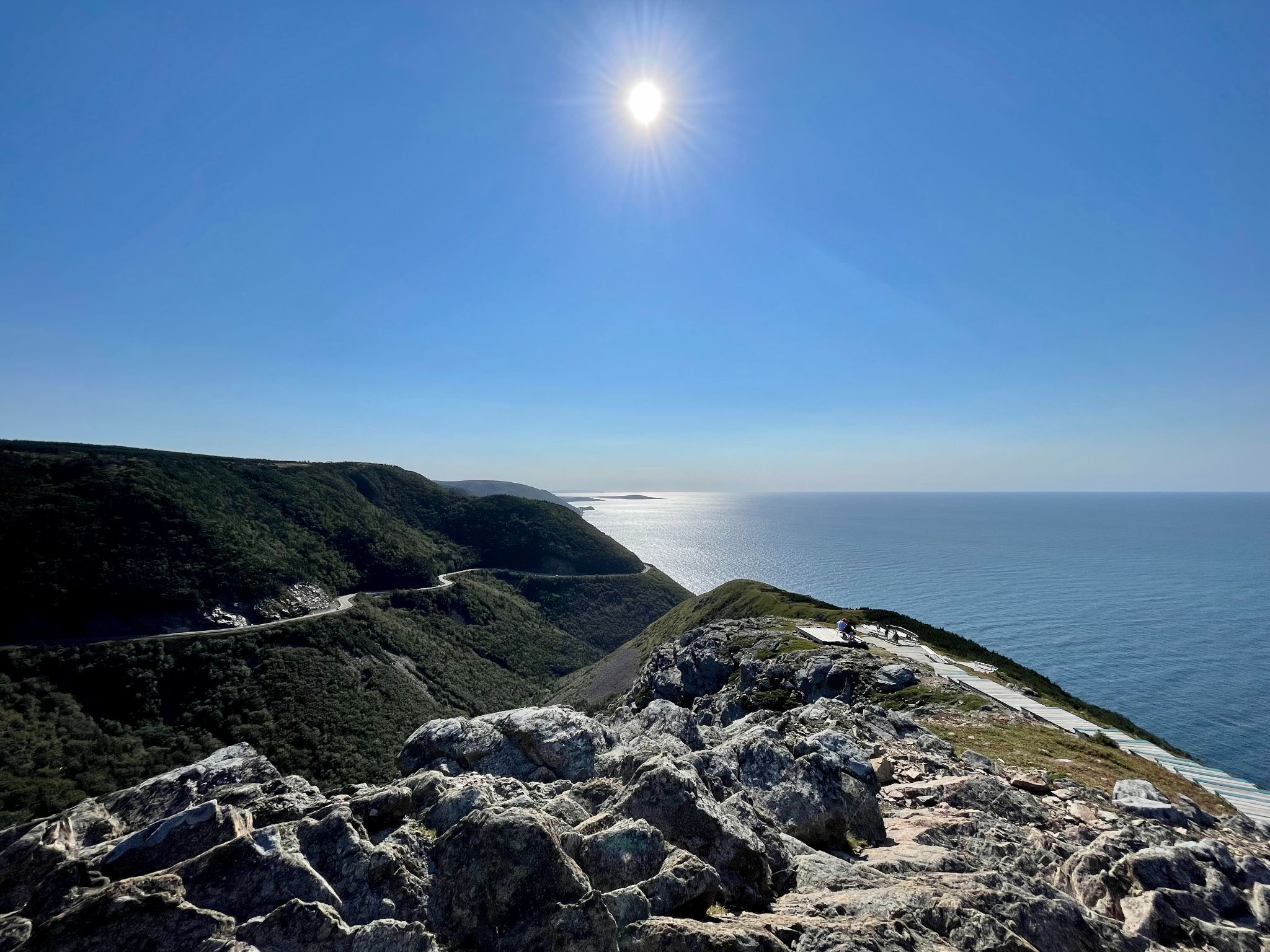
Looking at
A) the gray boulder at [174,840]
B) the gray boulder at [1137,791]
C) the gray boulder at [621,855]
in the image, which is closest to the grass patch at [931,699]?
the gray boulder at [1137,791]

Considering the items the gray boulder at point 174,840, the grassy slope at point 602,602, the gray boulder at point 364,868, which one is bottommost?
the grassy slope at point 602,602

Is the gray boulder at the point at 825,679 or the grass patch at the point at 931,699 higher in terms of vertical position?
the grass patch at the point at 931,699

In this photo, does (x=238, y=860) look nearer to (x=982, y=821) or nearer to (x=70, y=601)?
(x=982, y=821)

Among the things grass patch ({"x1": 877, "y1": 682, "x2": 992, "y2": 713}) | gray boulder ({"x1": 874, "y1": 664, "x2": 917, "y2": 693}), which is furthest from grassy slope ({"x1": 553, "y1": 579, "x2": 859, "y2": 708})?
grass patch ({"x1": 877, "y1": 682, "x2": 992, "y2": 713})

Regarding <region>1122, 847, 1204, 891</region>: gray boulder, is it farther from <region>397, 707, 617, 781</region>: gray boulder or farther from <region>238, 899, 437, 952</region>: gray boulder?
<region>238, 899, 437, 952</region>: gray boulder

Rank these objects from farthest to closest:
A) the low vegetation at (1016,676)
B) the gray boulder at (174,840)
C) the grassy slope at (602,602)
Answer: the grassy slope at (602,602)
the low vegetation at (1016,676)
the gray boulder at (174,840)

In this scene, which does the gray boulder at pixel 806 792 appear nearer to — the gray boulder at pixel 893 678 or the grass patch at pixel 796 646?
the gray boulder at pixel 893 678
